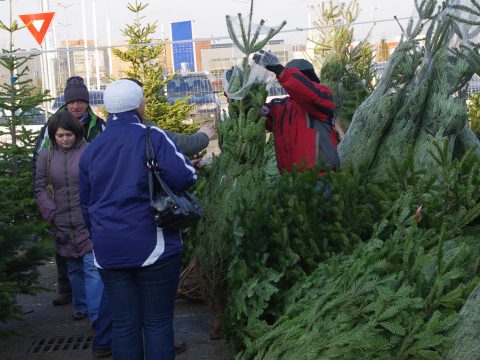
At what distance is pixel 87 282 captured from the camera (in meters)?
5.26

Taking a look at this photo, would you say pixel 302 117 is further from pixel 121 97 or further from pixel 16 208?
pixel 16 208

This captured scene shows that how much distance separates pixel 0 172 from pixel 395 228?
488cm

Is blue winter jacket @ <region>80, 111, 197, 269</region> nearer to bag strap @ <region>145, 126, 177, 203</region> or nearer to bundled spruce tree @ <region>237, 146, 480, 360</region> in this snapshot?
bag strap @ <region>145, 126, 177, 203</region>

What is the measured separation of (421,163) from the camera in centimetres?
489

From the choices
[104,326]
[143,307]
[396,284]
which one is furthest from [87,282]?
[396,284]

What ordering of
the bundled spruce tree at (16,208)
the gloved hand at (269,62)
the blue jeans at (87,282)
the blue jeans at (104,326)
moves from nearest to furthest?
the bundled spruce tree at (16,208)
the blue jeans at (104,326)
the gloved hand at (269,62)
the blue jeans at (87,282)

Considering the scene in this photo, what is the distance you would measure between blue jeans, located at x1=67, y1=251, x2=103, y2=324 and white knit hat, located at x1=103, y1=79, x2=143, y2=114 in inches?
68.1

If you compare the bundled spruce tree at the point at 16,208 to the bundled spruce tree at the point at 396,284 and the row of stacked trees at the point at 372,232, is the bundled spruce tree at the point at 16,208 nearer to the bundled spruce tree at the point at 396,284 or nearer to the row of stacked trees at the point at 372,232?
the row of stacked trees at the point at 372,232

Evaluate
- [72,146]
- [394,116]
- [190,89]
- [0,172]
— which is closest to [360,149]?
[394,116]

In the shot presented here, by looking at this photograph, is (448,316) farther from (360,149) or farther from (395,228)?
(360,149)

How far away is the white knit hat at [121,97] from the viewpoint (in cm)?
382

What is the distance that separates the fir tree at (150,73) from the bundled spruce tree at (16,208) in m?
2.85

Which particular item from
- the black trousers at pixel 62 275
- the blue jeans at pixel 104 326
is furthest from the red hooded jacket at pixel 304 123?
the black trousers at pixel 62 275

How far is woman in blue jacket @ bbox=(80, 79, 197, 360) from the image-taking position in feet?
12.1
